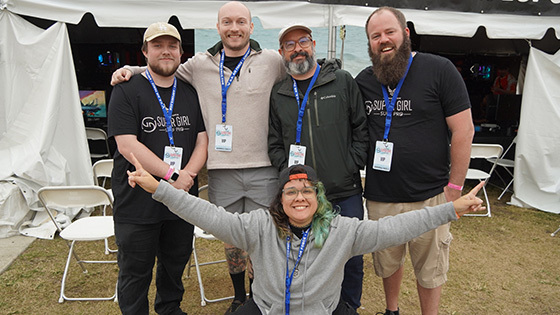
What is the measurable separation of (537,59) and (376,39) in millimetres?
4346

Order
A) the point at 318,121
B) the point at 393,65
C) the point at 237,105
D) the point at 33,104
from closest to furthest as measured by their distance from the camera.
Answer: the point at 393,65
the point at 318,121
the point at 237,105
the point at 33,104

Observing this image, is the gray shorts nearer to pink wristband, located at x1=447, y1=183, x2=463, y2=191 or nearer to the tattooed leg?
the tattooed leg

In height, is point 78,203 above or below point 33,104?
below

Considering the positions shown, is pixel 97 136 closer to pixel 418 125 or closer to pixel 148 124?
pixel 148 124

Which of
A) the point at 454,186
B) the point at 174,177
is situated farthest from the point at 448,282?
the point at 174,177

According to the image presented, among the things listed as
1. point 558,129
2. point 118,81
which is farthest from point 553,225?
point 118,81

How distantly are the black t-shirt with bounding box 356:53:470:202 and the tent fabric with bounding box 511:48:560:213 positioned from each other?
3958 millimetres

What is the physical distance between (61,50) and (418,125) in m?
4.17

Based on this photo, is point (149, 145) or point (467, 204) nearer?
point (467, 204)

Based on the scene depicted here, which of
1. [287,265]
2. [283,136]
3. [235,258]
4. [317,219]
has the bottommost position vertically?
[235,258]

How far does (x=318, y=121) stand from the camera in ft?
8.20

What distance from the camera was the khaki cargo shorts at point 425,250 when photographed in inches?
100

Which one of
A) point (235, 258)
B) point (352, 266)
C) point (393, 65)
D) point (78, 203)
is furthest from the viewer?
point (78, 203)

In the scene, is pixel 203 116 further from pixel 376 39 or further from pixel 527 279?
pixel 527 279
